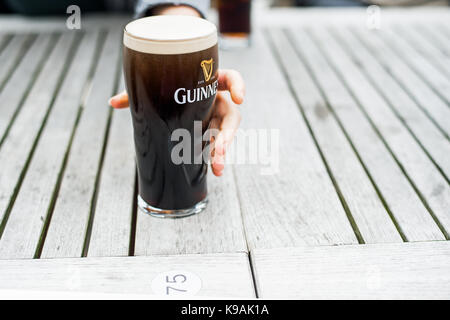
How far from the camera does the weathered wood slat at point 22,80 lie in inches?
62.7

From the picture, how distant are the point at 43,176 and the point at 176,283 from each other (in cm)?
57

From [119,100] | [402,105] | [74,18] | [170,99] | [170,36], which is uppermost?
[170,36]

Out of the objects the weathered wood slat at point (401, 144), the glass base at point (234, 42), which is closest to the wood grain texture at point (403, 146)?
the weathered wood slat at point (401, 144)

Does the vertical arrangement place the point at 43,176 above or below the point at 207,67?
below

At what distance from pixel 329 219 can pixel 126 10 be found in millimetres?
1997

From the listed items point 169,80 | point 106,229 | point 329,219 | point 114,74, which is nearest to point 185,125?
point 169,80

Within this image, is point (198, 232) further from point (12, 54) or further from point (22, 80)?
point (12, 54)

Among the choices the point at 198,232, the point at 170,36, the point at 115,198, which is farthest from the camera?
the point at 115,198

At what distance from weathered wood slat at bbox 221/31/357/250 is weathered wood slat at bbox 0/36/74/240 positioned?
0.60 m

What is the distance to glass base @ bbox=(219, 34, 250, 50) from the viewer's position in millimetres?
2205

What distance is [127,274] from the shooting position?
3.07 ft

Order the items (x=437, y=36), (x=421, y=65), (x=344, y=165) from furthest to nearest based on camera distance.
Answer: (x=437, y=36) < (x=421, y=65) < (x=344, y=165)

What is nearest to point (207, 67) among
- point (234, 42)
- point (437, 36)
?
point (234, 42)

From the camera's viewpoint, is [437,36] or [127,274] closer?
[127,274]
